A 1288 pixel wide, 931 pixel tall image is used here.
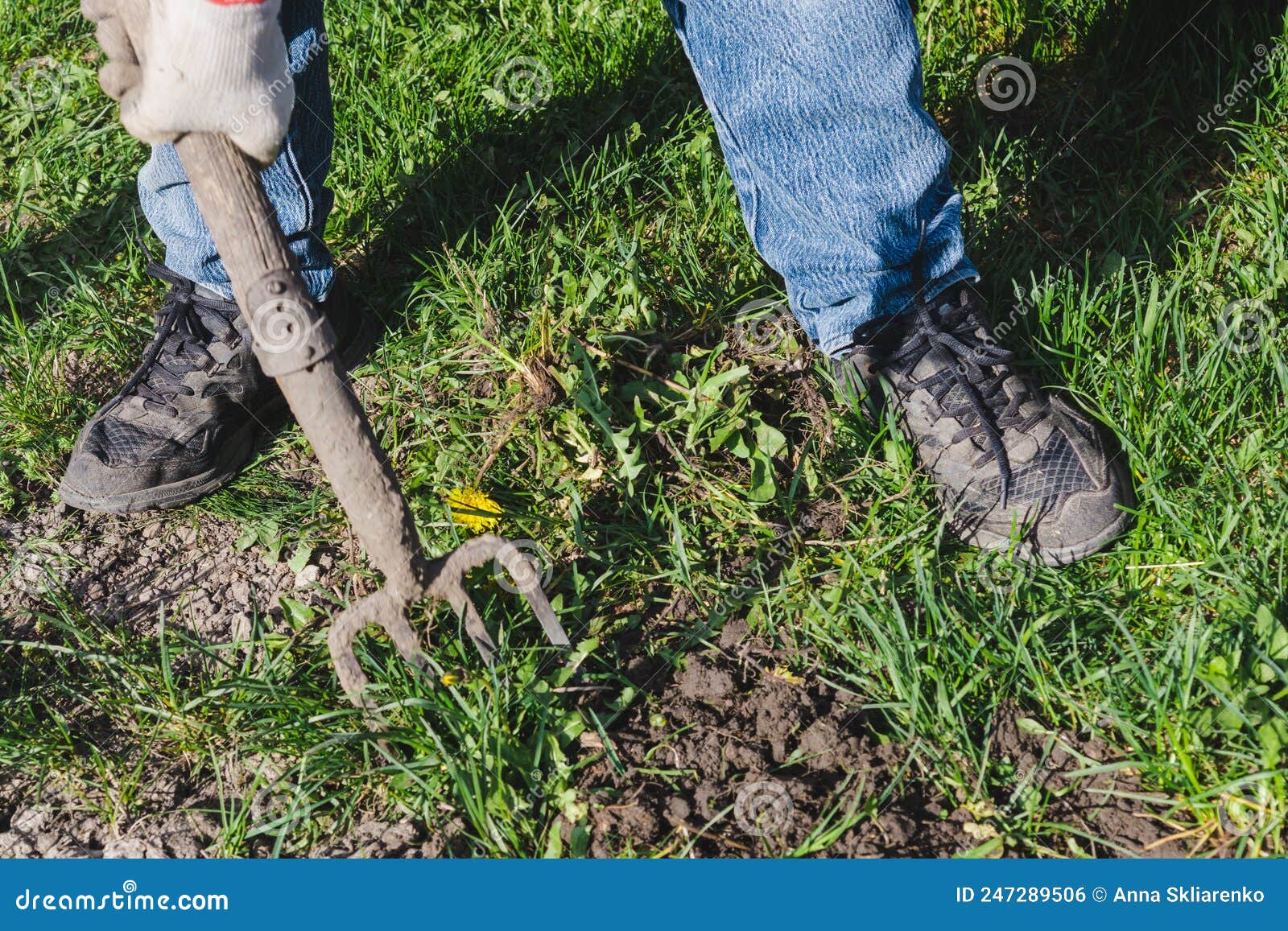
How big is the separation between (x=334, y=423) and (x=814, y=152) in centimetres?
96

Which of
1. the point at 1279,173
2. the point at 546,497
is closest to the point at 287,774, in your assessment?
the point at 546,497

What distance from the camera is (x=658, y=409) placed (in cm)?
221

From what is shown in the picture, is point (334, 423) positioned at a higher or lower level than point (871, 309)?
higher

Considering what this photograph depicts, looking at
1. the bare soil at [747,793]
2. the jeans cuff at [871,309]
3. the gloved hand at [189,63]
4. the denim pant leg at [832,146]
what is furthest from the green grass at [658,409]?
the gloved hand at [189,63]

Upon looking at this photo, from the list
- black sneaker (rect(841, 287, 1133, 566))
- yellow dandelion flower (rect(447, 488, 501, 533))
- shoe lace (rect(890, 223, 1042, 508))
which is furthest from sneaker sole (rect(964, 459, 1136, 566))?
yellow dandelion flower (rect(447, 488, 501, 533))

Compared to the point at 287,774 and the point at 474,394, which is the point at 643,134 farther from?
the point at 287,774

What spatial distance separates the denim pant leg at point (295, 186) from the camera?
6.76ft

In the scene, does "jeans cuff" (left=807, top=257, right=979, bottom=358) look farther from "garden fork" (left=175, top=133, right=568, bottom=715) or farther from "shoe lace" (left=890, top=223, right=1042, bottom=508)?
"garden fork" (left=175, top=133, right=568, bottom=715)

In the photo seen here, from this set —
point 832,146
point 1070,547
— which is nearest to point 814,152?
point 832,146

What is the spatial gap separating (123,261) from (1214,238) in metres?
2.65

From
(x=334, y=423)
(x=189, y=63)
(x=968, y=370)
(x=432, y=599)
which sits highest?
(x=189, y=63)

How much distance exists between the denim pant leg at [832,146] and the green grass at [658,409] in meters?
0.28

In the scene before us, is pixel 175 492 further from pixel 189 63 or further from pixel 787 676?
pixel 787 676

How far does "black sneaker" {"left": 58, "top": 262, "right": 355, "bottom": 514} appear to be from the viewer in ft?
7.40
